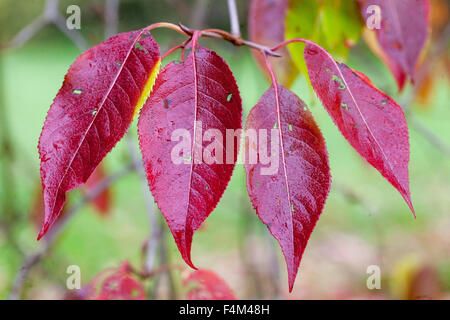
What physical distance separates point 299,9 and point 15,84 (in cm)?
538

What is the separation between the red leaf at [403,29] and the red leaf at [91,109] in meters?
0.30

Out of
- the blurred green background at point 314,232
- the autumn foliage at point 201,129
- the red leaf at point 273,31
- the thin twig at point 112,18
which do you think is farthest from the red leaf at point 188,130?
the blurred green background at point 314,232

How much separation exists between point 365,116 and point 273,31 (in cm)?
29

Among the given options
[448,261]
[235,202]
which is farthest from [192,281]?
[235,202]

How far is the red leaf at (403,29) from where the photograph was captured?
603mm

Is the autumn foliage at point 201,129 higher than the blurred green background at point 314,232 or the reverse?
higher

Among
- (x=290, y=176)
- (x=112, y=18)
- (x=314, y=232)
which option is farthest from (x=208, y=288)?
(x=314, y=232)

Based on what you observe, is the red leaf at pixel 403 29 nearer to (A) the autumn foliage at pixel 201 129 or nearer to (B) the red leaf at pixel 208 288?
(A) the autumn foliage at pixel 201 129

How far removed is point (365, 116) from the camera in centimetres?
44

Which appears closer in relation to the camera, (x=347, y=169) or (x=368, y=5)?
(x=368, y=5)

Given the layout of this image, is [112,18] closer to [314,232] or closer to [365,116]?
[365,116]

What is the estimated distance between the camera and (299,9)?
2.06 ft

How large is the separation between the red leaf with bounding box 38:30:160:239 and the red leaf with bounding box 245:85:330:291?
110 millimetres
